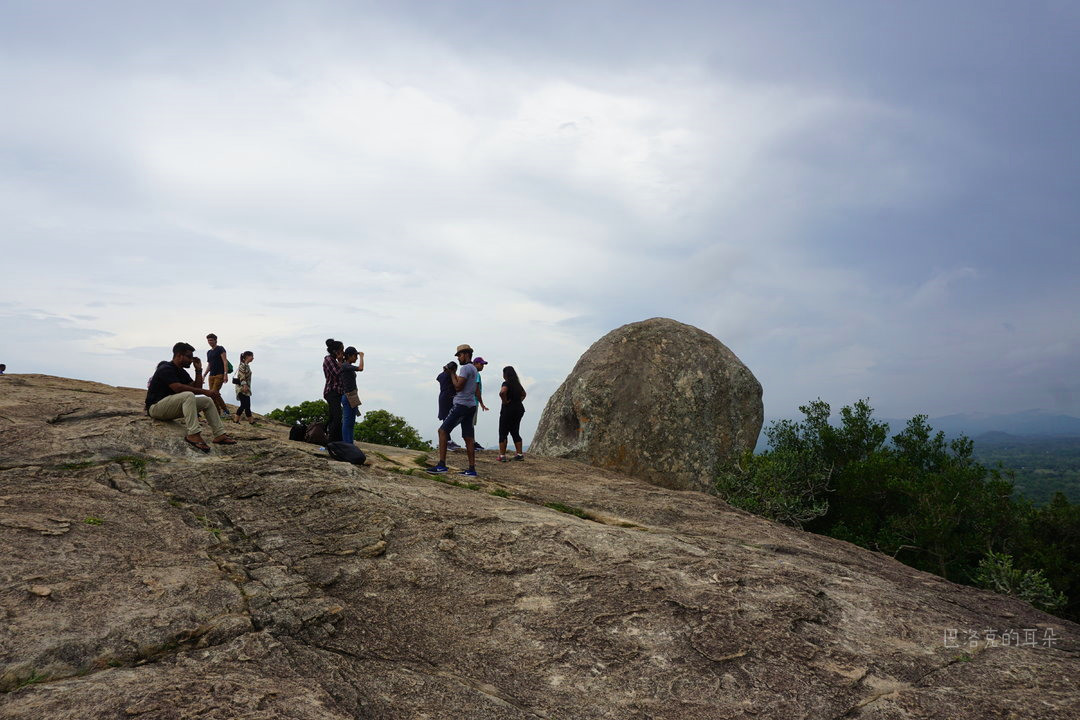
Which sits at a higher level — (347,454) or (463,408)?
(463,408)

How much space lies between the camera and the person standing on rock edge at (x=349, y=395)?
13461 millimetres

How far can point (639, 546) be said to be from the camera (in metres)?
8.28

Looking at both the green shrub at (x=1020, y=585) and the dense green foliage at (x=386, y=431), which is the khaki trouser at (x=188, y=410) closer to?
the green shrub at (x=1020, y=585)

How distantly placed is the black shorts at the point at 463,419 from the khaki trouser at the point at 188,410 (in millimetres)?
4038

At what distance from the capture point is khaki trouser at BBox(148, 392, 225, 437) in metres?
10.7

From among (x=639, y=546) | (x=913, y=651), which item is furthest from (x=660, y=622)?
(x=913, y=651)

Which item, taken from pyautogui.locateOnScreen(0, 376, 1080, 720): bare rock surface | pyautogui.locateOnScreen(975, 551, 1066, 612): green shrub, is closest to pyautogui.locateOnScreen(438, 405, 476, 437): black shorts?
pyautogui.locateOnScreen(0, 376, 1080, 720): bare rock surface

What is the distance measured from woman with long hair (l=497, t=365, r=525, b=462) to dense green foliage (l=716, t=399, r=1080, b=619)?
6.83 m

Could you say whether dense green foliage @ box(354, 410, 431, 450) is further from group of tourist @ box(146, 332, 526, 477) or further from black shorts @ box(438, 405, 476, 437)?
black shorts @ box(438, 405, 476, 437)

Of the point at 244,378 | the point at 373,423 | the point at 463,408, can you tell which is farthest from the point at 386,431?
the point at 463,408

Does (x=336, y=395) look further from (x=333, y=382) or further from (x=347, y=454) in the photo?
(x=347, y=454)

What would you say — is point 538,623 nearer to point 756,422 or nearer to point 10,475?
point 10,475

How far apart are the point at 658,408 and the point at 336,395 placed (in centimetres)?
919

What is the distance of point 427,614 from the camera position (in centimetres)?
653
